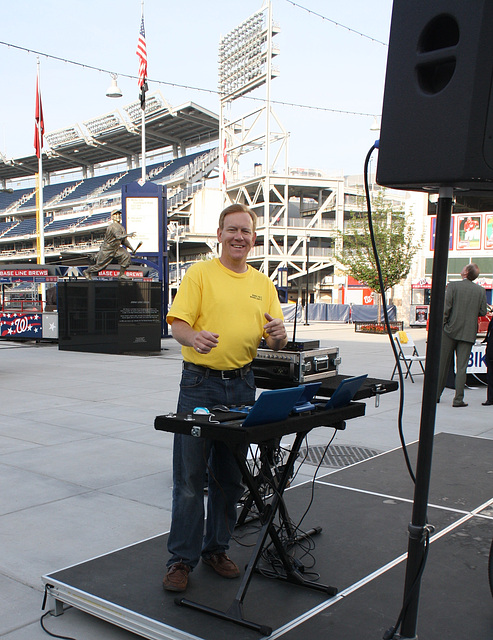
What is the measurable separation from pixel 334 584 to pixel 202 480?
85 cm

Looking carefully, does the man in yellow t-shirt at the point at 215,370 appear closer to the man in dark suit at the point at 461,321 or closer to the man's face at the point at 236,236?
the man's face at the point at 236,236

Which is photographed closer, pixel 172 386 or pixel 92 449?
pixel 92 449

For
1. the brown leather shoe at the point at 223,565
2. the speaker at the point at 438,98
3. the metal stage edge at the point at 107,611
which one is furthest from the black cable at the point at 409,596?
the speaker at the point at 438,98

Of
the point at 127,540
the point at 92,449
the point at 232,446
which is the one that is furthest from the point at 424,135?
the point at 92,449

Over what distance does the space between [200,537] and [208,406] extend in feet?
2.17

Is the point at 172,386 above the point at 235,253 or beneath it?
beneath

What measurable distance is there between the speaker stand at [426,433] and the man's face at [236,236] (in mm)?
1112

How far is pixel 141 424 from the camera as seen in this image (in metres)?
7.57

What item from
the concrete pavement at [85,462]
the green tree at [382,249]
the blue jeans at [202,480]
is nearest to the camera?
the blue jeans at [202,480]

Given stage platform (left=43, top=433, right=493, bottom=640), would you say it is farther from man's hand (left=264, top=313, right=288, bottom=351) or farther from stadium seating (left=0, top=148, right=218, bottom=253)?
stadium seating (left=0, top=148, right=218, bottom=253)

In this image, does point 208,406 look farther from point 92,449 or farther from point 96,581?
point 92,449

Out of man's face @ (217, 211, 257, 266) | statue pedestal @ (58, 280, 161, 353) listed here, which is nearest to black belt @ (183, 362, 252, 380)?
man's face @ (217, 211, 257, 266)

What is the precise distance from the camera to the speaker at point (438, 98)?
2213 millimetres

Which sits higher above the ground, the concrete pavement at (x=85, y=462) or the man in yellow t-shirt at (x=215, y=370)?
the man in yellow t-shirt at (x=215, y=370)
